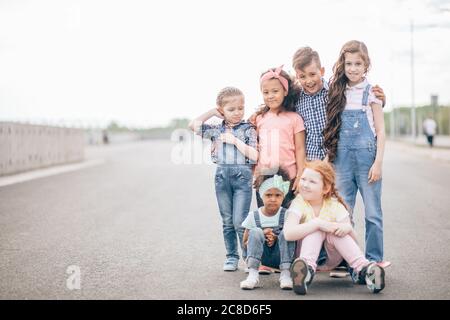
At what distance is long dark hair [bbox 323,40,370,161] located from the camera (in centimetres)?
566

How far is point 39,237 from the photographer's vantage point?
8117 millimetres

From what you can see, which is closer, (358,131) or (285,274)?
(285,274)

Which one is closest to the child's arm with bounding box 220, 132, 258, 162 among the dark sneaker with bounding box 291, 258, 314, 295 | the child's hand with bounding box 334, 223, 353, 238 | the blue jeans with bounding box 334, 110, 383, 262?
the blue jeans with bounding box 334, 110, 383, 262

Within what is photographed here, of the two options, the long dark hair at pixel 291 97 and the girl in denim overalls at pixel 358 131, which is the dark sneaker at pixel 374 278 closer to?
the girl in denim overalls at pixel 358 131

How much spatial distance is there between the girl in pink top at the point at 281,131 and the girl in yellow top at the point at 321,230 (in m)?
0.21

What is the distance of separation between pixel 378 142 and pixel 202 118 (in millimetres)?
1481

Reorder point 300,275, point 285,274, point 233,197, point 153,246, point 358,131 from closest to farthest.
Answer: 1. point 300,275
2. point 285,274
3. point 358,131
4. point 233,197
5. point 153,246

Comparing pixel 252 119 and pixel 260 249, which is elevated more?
pixel 252 119

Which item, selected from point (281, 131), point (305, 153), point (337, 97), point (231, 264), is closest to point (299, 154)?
point (305, 153)

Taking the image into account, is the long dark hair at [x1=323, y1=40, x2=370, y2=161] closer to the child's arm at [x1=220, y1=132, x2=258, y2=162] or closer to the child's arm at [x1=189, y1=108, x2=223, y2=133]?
the child's arm at [x1=220, y1=132, x2=258, y2=162]

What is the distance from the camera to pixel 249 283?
17.4ft

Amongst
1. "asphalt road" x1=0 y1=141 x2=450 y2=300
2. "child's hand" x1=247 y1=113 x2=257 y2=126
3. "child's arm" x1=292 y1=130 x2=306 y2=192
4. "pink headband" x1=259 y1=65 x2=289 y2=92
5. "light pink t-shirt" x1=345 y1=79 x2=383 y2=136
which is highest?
"pink headband" x1=259 y1=65 x2=289 y2=92

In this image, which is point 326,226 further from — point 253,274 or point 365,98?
point 365,98

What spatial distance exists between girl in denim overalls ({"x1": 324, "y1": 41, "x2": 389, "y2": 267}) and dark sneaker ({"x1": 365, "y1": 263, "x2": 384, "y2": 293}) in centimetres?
64
